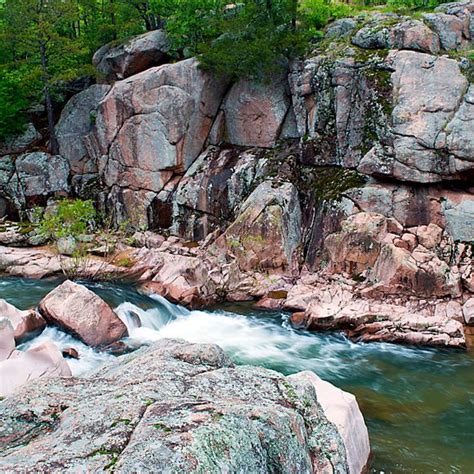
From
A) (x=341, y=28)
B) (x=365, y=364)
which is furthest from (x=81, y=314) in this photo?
(x=341, y=28)

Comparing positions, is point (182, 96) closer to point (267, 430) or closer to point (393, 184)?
point (393, 184)

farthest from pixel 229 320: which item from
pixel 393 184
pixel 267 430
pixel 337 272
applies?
pixel 267 430

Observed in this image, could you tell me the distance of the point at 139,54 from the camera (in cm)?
2375

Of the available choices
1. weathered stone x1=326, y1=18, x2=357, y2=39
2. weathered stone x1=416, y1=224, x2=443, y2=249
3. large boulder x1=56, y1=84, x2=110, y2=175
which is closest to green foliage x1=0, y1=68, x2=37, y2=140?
large boulder x1=56, y1=84, x2=110, y2=175

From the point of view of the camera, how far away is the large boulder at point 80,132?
80.2 ft

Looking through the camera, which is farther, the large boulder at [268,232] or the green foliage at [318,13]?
the green foliage at [318,13]

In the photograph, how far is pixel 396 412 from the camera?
9672 mm

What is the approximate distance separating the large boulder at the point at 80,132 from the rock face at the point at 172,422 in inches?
824

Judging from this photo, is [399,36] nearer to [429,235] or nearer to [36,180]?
[429,235]

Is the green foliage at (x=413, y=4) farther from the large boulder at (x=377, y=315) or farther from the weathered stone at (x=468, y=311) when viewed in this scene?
the weathered stone at (x=468, y=311)

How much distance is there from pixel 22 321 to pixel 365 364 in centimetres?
845

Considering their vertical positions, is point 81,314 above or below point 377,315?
above

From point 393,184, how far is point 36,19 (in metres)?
18.1

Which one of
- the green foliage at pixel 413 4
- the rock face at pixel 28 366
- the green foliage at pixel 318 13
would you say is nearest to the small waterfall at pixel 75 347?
the rock face at pixel 28 366
